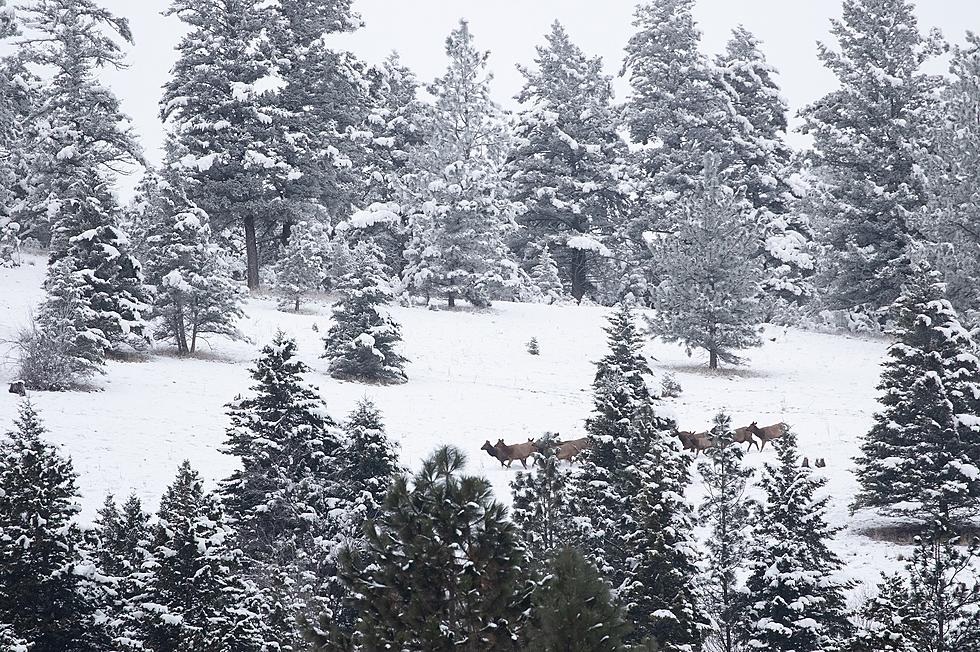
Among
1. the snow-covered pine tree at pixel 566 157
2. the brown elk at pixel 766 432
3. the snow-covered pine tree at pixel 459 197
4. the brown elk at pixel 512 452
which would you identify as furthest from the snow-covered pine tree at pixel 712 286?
the brown elk at pixel 512 452

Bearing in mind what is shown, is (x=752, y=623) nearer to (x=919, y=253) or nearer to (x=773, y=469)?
(x=773, y=469)

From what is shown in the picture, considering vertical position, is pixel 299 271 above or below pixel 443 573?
above

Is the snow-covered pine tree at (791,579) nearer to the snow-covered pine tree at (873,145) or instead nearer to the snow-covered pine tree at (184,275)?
the snow-covered pine tree at (184,275)

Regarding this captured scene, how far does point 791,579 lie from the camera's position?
31.3ft

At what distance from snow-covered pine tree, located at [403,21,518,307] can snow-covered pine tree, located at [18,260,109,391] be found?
56.0 feet

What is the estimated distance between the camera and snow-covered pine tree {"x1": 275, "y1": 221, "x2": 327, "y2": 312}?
3347cm

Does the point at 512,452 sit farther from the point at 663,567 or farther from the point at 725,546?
the point at 663,567

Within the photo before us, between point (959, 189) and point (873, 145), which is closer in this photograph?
point (959, 189)

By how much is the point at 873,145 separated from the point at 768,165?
28.7 feet

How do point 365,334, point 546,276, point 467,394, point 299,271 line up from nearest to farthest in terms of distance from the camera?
1. point 467,394
2. point 365,334
3. point 299,271
4. point 546,276

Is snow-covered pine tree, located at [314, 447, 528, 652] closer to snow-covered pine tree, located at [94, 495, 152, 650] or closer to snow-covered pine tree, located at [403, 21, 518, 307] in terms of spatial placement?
snow-covered pine tree, located at [94, 495, 152, 650]

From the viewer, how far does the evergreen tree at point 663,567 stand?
8953 millimetres

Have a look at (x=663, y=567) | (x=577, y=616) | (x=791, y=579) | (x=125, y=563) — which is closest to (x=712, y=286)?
(x=791, y=579)

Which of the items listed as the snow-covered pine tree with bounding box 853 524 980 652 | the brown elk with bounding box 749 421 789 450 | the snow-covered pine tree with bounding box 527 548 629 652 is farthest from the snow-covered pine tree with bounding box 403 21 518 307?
the snow-covered pine tree with bounding box 527 548 629 652
